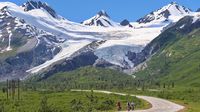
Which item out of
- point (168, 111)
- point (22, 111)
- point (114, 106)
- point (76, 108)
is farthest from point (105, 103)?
point (168, 111)

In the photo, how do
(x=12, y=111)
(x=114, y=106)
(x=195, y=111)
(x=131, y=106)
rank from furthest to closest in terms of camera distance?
(x=114, y=106) → (x=12, y=111) → (x=131, y=106) → (x=195, y=111)

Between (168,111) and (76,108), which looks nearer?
(168,111)

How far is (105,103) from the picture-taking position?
16988cm

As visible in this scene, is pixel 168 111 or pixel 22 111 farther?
pixel 22 111

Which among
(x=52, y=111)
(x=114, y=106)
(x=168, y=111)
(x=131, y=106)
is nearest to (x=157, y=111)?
(x=168, y=111)

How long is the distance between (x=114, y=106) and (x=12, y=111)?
105 ft

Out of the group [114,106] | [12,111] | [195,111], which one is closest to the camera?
[195,111]

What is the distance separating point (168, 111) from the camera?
131875 mm

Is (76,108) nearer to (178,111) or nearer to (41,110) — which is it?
(41,110)

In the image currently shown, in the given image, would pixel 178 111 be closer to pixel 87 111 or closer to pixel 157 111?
pixel 157 111

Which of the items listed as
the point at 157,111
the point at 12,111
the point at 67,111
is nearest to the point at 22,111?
the point at 12,111

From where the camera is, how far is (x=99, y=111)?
147 metres

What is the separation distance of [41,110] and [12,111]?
19.5 metres

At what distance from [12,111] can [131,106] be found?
34282 mm
